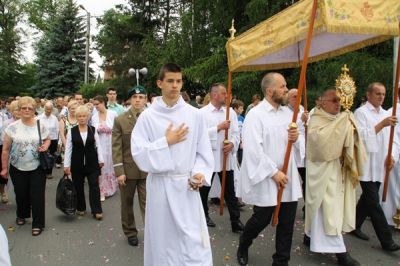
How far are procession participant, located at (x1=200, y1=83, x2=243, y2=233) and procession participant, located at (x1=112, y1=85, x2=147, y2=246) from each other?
1058mm

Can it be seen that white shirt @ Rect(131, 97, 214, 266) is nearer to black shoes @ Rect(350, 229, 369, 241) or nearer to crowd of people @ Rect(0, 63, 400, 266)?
crowd of people @ Rect(0, 63, 400, 266)

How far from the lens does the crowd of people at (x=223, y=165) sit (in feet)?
12.4

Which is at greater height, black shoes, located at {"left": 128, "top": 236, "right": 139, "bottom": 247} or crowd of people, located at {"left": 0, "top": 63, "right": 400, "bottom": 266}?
crowd of people, located at {"left": 0, "top": 63, "right": 400, "bottom": 266}

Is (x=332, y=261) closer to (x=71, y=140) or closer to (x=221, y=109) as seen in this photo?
(x=221, y=109)

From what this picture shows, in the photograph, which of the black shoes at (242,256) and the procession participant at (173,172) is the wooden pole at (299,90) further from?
the procession participant at (173,172)

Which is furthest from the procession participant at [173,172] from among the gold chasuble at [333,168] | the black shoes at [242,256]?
the gold chasuble at [333,168]

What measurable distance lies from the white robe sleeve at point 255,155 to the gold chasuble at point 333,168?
0.70 meters

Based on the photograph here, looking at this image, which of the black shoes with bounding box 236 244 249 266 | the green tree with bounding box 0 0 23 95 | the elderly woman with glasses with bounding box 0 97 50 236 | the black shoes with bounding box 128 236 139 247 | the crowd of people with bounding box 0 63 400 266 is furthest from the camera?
the green tree with bounding box 0 0 23 95

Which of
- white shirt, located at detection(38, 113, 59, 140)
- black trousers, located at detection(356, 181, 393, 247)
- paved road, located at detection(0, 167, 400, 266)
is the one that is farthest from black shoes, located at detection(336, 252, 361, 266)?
white shirt, located at detection(38, 113, 59, 140)

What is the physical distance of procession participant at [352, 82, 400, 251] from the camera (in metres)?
5.35

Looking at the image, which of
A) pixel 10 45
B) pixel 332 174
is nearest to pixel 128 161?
pixel 332 174

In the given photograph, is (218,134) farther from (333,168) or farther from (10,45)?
(10,45)

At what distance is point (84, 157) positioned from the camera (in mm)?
7219

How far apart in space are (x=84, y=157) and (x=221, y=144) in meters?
2.39
